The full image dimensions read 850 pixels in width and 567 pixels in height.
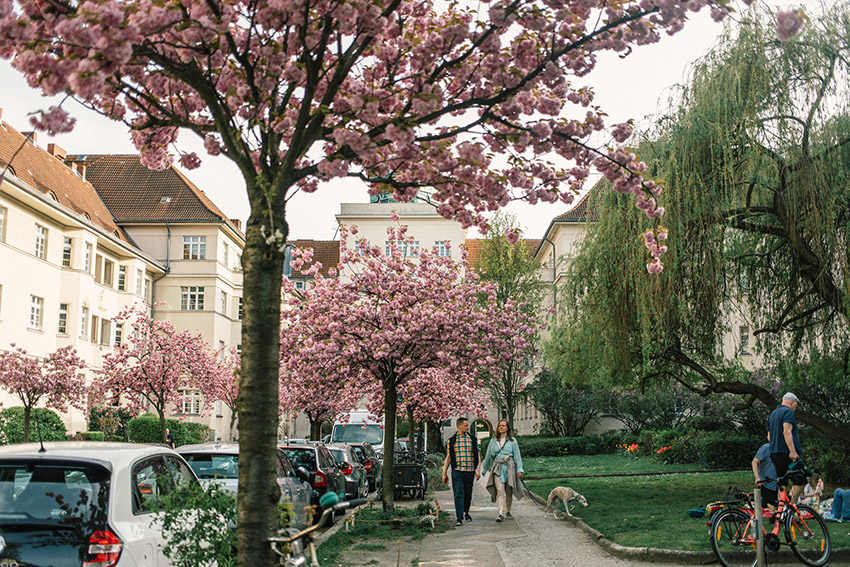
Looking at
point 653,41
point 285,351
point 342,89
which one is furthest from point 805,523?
point 285,351

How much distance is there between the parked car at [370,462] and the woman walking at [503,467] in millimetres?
10197

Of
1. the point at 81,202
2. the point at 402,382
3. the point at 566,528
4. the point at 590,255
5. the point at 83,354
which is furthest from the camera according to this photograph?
the point at 81,202

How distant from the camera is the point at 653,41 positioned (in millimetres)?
6840

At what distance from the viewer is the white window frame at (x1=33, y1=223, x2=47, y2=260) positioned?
3814 cm

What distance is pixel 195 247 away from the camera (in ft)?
191

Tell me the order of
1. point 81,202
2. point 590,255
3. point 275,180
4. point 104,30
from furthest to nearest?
1. point 81,202
2. point 590,255
3. point 275,180
4. point 104,30

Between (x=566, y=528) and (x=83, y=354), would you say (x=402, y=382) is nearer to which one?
(x=566, y=528)

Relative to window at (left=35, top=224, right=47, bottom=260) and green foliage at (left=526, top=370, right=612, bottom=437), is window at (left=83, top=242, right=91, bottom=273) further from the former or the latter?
green foliage at (left=526, top=370, right=612, bottom=437)

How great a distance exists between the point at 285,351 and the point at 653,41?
14.7m

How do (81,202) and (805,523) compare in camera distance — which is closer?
(805,523)

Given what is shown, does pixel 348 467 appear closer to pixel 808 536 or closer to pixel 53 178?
pixel 808 536

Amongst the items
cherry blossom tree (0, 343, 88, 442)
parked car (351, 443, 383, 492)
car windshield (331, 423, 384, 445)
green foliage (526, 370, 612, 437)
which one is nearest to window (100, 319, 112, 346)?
cherry blossom tree (0, 343, 88, 442)

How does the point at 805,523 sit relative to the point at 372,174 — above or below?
below

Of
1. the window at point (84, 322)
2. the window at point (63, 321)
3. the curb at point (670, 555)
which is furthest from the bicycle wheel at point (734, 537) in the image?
the window at point (84, 322)
